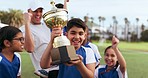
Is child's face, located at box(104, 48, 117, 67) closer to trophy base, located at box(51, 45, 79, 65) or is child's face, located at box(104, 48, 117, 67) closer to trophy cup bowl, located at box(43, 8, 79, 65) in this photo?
trophy cup bowl, located at box(43, 8, 79, 65)

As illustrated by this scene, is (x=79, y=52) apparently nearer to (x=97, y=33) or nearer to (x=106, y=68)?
(x=106, y=68)

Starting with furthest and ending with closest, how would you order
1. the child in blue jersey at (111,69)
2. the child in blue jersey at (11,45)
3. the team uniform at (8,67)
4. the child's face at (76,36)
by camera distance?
the child in blue jersey at (111,69), the child in blue jersey at (11,45), the team uniform at (8,67), the child's face at (76,36)

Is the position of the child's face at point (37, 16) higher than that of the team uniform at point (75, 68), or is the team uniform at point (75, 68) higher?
the child's face at point (37, 16)

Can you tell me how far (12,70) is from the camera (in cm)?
307

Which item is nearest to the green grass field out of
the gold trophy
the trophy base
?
the gold trophy

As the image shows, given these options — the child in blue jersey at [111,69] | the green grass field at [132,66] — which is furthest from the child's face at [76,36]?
the green grass field at [132,66]

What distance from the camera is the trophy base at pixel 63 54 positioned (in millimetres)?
2237

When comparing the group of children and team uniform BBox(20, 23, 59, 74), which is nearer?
the group of children

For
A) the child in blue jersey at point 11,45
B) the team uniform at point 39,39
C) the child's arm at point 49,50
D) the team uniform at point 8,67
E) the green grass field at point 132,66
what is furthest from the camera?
the green grass field at point 132,66

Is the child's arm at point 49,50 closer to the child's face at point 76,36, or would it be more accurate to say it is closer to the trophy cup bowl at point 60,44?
the trophy cup bowl at point 60,44

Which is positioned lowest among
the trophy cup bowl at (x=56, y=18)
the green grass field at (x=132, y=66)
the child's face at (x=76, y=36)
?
the green grass field at (x=132, y=66)

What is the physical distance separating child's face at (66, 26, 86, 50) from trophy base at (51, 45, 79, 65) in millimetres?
249

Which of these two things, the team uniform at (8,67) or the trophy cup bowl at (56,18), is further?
the team uniform at (8,67)

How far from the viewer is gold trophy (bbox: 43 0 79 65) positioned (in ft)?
7.42
